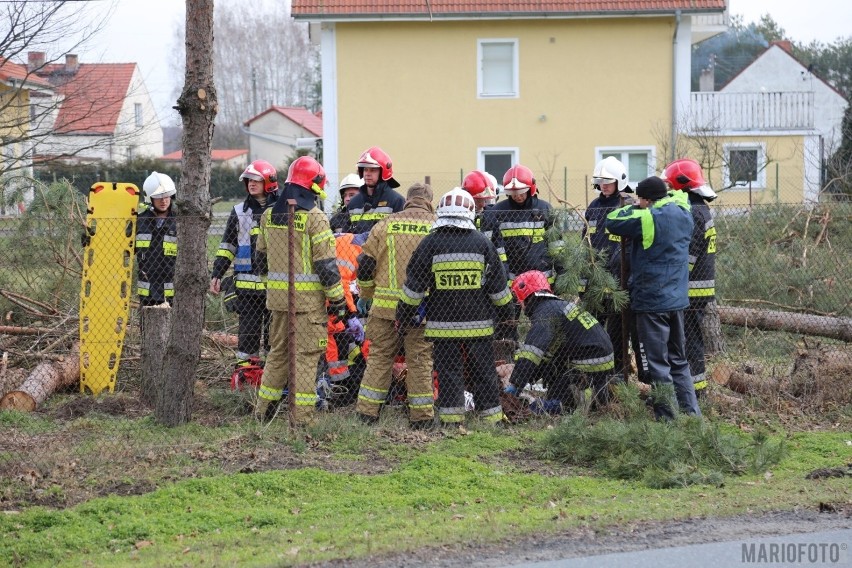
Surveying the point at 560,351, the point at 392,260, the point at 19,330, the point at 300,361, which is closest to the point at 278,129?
the point at 19,330

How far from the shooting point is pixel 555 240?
8.99m

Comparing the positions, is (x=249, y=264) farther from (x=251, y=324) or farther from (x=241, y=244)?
(x=251, y=324)

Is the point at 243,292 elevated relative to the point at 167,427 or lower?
elevated

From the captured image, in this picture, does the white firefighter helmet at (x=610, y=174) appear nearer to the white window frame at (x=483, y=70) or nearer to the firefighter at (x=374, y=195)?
the firefighter at (x=374, y=195)

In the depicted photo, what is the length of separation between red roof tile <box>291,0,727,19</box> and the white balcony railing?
2437mm

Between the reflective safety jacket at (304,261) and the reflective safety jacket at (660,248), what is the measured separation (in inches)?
86.9

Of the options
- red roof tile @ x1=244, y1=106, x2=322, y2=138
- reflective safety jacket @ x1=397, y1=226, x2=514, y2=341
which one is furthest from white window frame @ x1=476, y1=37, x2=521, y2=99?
red roof tile @ x1=244, y1=106, x2=322, y2=138

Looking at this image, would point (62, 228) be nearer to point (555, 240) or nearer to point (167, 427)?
point (167, 427)

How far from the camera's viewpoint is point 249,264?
920 centimetres

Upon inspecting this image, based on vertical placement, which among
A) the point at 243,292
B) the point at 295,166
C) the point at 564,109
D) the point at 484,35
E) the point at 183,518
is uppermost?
the point at 484,35

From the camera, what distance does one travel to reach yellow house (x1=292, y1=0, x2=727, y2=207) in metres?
25.5

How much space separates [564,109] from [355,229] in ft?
56.1

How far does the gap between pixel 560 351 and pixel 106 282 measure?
4249mm

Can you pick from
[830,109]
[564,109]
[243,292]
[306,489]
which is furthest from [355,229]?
[830,109]
